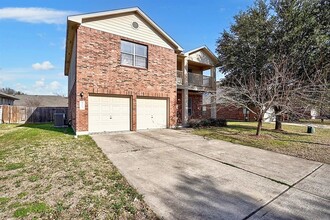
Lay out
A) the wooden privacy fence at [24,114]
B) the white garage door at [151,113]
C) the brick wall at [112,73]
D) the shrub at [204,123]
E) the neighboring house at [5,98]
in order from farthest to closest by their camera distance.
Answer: the neighboring house at [5,98] < the wooden privacy fence at [24,114] < the shrub at [204,123] < the white garage door at [151,113] < the brick wall at [112,73]

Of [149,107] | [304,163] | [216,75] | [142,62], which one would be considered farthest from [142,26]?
[304,163]

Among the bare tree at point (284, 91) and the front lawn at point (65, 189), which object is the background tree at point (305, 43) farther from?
the front lawn at point (65, 189)

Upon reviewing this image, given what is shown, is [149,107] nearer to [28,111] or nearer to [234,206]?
[234,206]

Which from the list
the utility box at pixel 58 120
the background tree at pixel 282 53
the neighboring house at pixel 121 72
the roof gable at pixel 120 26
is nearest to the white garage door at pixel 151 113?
the neighboring house at pixel 121 72

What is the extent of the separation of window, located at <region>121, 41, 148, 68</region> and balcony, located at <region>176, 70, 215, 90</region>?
387 centimetres

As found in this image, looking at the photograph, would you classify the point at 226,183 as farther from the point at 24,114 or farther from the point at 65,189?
the point at 24,114

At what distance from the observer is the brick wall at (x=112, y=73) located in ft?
32.0

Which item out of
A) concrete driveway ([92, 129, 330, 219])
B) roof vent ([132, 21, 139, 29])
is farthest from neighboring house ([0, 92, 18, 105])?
concrete driveway ([92, 129, 330, 219])

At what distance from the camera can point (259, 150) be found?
7285mm

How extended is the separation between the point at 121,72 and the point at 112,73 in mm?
558

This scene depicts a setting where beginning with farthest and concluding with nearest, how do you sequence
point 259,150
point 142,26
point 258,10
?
point 258,10, point 142,26, point 259,150

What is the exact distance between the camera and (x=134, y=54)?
1164cm

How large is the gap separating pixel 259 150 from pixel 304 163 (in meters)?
1.70

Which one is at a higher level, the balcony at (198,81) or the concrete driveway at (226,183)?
the balcony at (198,81)
